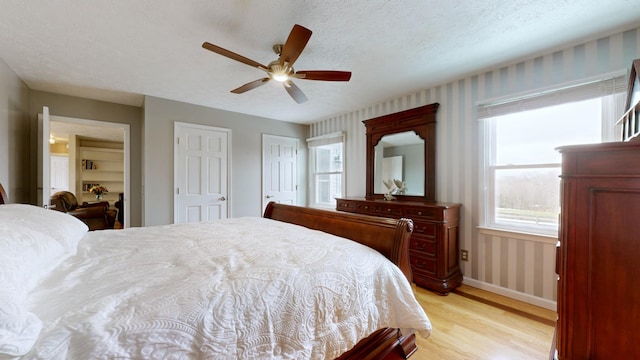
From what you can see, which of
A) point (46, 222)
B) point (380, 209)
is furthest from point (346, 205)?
point (46, 222)

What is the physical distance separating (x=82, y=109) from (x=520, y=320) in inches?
226

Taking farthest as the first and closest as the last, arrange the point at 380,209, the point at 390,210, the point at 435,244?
the point at 380,209 < the point at 390,210 < the point at 435,244

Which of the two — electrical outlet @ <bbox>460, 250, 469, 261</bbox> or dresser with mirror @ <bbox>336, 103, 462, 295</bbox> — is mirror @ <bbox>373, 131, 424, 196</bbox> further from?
electrical outlet @ <bbox>460, 250, 469, 261</bbox>

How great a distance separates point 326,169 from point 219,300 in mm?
4088

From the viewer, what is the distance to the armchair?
4.49 meters

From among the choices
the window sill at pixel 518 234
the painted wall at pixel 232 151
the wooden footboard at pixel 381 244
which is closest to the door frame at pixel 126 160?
the painted wall at pixel 232 151

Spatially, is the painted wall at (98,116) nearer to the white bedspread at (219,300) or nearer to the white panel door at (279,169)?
the white panel door at (279,169)

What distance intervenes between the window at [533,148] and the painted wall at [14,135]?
16.3 feet

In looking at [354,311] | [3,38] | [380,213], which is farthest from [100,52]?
[380,213]

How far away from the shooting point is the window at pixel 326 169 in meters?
4.56

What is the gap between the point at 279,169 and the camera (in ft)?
15.9

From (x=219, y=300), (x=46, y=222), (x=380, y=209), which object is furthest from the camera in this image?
(x=380, y=209)

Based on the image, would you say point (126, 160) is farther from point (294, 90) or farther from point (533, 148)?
point (533, 148)

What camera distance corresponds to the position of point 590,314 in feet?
3.39
